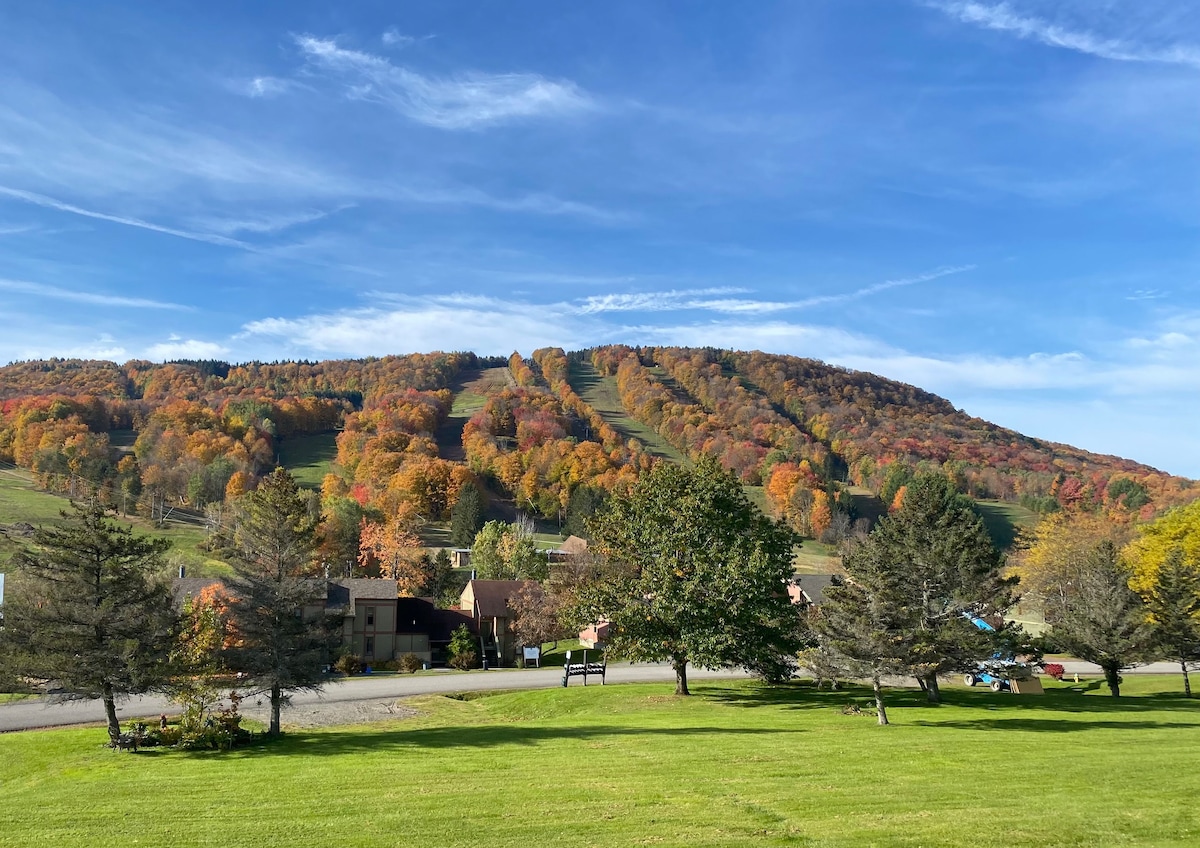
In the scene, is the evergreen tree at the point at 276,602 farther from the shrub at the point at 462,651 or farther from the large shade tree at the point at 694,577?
the shrub at the point at 462,651

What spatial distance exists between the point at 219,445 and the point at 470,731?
442ft

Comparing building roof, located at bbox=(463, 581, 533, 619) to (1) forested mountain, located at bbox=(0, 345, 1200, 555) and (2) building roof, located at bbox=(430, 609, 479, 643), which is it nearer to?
(2) building roof, located at bbox=(430, 609, 479, 643)

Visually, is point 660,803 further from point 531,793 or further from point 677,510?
point 677,510

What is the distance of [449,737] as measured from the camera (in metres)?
24.6

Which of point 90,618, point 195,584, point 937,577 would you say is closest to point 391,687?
point 90,618

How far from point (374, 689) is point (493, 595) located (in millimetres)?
25599

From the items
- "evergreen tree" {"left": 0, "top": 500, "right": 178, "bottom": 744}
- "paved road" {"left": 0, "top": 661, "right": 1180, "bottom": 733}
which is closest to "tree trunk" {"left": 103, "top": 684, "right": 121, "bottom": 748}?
"evergreen tree" {"left": 0, "top": 500, "right": 178, "bottom": 744}

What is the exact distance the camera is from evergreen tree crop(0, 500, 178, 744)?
72.3 feet

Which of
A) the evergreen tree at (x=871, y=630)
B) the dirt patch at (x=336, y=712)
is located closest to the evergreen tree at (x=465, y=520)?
the dirt patch at (x=336, y=712)

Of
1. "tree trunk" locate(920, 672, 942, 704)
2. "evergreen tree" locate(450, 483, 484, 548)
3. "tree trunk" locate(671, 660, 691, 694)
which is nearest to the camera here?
"tree trunk" locate(920, 672, 942, 704)

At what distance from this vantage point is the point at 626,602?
1296 inches

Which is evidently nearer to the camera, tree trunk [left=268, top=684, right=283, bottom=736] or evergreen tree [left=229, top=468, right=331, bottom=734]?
evergreen tree [left=229, top=468, right=331, bottom=734]

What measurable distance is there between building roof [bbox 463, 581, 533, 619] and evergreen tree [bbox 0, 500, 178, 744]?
4160cm

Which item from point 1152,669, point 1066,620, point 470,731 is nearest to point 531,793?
point 470,731
